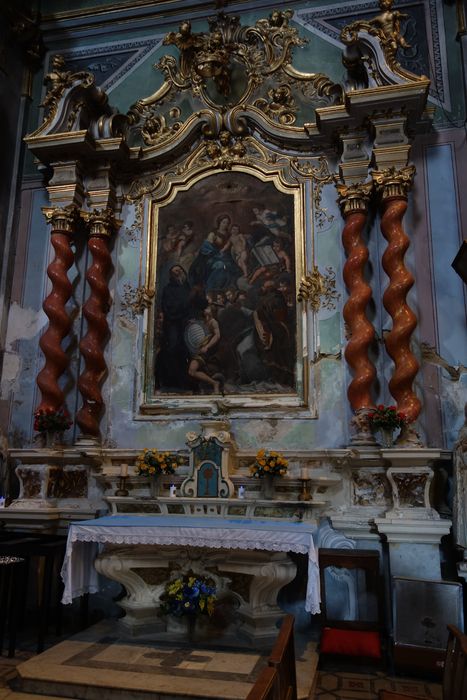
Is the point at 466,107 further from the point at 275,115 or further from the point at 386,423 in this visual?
the point at 386,423

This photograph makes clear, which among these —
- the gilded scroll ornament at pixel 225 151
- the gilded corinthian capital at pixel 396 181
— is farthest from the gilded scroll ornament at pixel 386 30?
the gilded scroll ornament at pixel 225 151

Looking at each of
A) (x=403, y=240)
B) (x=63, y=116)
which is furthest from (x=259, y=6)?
(x=403, y=240)

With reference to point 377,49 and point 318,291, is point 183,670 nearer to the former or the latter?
point 318,291

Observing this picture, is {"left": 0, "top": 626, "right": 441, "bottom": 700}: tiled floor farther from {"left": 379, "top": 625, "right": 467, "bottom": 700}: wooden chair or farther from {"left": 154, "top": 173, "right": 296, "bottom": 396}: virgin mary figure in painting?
{"left": 154, "top": 173, "right": 296, "bottom": 396}: virgin mary figure in painting

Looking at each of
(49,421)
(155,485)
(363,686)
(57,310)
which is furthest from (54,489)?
(363,686)

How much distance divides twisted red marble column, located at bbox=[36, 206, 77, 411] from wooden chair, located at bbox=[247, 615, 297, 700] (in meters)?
4.87

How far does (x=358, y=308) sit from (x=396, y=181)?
152 cm

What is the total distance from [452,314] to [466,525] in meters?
2.34

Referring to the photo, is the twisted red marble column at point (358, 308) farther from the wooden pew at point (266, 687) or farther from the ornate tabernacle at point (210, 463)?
the wooden pew at point (266, 687)

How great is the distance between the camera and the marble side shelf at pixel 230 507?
6.24 meters

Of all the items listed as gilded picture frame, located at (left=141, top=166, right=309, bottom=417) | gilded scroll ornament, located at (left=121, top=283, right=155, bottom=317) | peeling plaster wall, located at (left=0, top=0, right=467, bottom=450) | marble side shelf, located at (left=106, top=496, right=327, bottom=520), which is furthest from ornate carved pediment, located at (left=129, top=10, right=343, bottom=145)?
marble side shelf, located at (left=106, top=496, right=327, bottom=520)

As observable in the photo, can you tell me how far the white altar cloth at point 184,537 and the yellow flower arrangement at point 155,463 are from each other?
0.60m

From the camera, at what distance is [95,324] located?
7633 millimetres

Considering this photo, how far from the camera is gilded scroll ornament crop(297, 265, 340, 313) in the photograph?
23.9 ft
